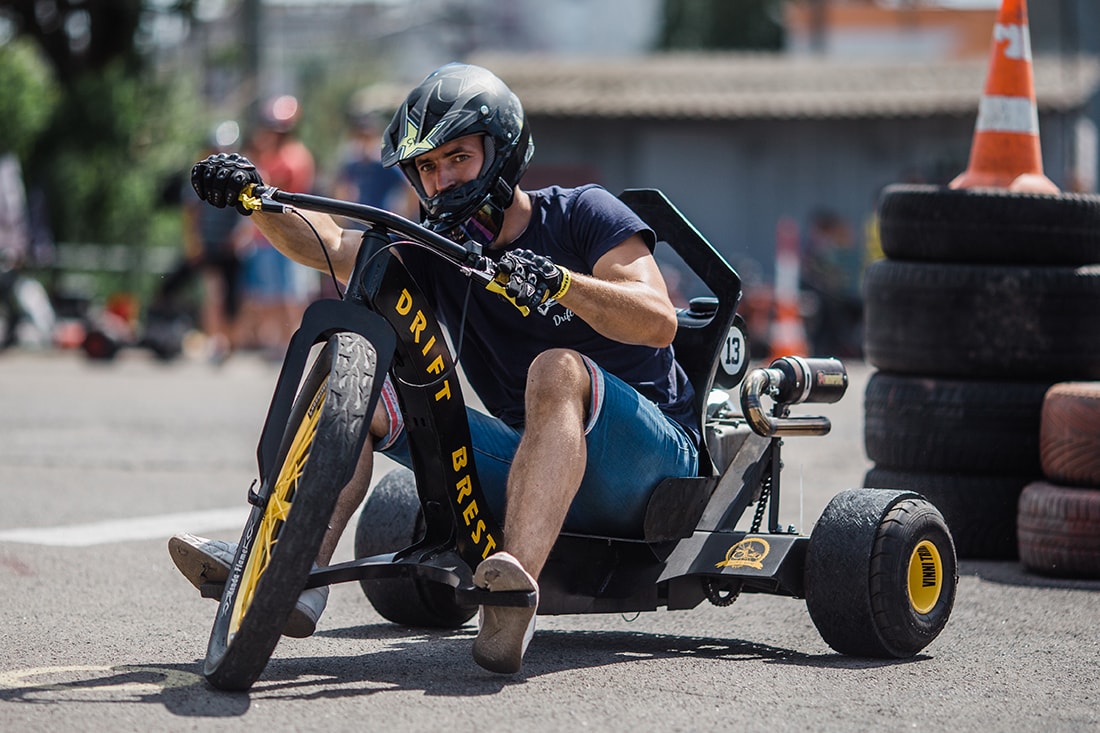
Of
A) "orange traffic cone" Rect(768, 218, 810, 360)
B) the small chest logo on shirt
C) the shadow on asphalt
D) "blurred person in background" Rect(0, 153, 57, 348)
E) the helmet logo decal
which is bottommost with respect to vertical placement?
"orange traffic cone" Rect(768, 218, 810, 360)

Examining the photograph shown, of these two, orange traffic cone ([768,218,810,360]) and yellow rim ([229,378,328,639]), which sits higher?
yellow rim ([229,378,328,639])

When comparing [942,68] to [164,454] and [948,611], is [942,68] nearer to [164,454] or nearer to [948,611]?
[164,454]

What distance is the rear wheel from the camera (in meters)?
4.46

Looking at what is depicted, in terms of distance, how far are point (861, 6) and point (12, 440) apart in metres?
36.7

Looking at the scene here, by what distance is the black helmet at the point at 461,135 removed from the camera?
170 inches

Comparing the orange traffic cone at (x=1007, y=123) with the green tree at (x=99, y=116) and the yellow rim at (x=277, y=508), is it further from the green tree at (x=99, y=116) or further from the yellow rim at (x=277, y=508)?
the green tree at (x=99, y=116)

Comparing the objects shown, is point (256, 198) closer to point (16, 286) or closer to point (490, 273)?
point (490, 273)

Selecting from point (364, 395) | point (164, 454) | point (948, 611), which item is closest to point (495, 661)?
point (364, 395)

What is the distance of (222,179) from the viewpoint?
404cm

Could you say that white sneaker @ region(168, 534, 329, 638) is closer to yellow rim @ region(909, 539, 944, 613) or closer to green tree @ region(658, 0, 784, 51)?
yellow rim @ region(909, 539, 944, 613)

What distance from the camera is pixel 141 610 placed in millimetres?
5094

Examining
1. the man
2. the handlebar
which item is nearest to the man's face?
the man

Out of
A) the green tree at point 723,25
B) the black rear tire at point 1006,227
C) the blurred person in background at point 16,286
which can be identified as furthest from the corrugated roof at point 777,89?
the green tree at point 723,25

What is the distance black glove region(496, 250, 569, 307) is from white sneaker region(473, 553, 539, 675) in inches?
23.8
